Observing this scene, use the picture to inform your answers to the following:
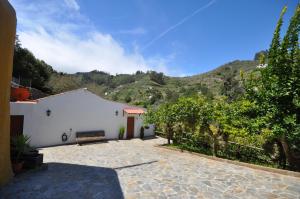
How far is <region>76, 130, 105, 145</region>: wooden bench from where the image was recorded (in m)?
15.2

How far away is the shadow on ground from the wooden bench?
577cm

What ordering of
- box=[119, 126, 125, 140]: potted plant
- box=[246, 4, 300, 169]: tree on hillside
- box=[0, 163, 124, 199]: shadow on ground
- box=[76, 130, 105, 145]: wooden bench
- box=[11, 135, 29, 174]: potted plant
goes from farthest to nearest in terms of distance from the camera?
box=[119, 126, 125, 140]: potted plant, box=[76, 130, 105, 145]: wooden bench, box=[246, 4, 300, 169]: tree on hillside, box=[11, 135, 29, 174]: potted plant, box=[0, 163, 124, 199]: shadow on ground

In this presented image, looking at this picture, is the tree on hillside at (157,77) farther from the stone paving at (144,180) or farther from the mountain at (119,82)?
the stone paving at (144,180)

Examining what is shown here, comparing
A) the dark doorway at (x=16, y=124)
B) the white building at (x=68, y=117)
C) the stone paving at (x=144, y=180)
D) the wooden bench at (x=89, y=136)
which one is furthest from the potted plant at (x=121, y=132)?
the dark doorway at (x=16, y=124)

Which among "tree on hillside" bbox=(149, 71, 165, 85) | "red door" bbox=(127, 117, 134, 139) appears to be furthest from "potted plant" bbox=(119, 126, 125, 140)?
"tree on hillside" bbox=(149, 71, 165, 85)

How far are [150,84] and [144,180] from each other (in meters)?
48.1

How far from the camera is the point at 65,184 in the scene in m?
7.44

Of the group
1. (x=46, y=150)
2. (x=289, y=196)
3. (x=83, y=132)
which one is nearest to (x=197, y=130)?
(x=289, y=196)

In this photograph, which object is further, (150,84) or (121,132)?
(150,84)

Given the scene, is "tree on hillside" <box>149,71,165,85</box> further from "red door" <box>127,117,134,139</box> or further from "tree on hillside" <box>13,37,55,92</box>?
"red door" <box>127,117,134,139</box>

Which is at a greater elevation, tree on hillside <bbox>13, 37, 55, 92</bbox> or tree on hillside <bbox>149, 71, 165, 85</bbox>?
tree on hillside <bbox>149, 71, 165, 85</bbox>

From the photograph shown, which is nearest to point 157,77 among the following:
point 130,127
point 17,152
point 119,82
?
point 119,82

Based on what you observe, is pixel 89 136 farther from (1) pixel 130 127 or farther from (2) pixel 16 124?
(2) pixel 16 124

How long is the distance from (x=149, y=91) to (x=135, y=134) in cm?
2699
